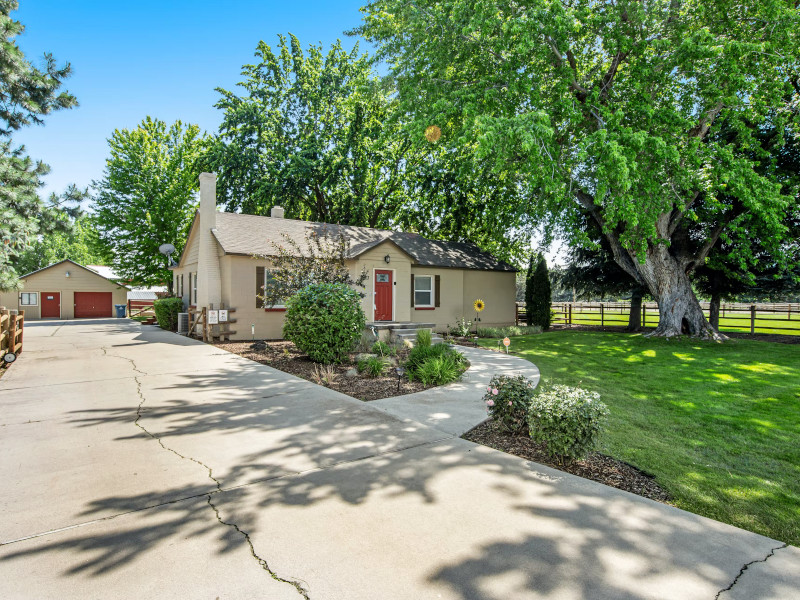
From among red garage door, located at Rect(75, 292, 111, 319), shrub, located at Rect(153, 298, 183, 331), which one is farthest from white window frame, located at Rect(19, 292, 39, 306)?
shrub, located at Rect(153, 298, 183, 331)

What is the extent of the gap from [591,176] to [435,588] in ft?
46.4

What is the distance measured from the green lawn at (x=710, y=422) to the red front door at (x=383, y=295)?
221 inches

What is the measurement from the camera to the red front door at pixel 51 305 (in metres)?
30.3

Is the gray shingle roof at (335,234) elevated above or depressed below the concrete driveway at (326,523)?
above

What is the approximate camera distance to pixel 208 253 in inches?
605

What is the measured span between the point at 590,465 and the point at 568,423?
531 mm

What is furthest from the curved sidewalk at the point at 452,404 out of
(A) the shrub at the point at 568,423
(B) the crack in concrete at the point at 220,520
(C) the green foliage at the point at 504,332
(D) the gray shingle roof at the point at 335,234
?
(D) the gray shingle roof at the point at 335,234

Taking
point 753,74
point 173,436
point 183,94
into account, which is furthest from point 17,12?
point 753,74

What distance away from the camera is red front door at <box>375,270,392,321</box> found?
15.4m

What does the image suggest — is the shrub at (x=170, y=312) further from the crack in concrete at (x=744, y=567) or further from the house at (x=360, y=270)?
the crack in concrete at (x=744, y=567)

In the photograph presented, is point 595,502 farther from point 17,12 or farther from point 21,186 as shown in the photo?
point 17,12

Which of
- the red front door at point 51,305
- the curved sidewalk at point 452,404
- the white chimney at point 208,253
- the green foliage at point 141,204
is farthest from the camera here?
the red front door at point 51,305

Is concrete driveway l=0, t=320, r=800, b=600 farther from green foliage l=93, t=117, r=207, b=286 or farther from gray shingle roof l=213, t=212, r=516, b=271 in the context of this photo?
green foliage l=93, t=117, r=207, b=286

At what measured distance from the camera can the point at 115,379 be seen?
7.86 meters
